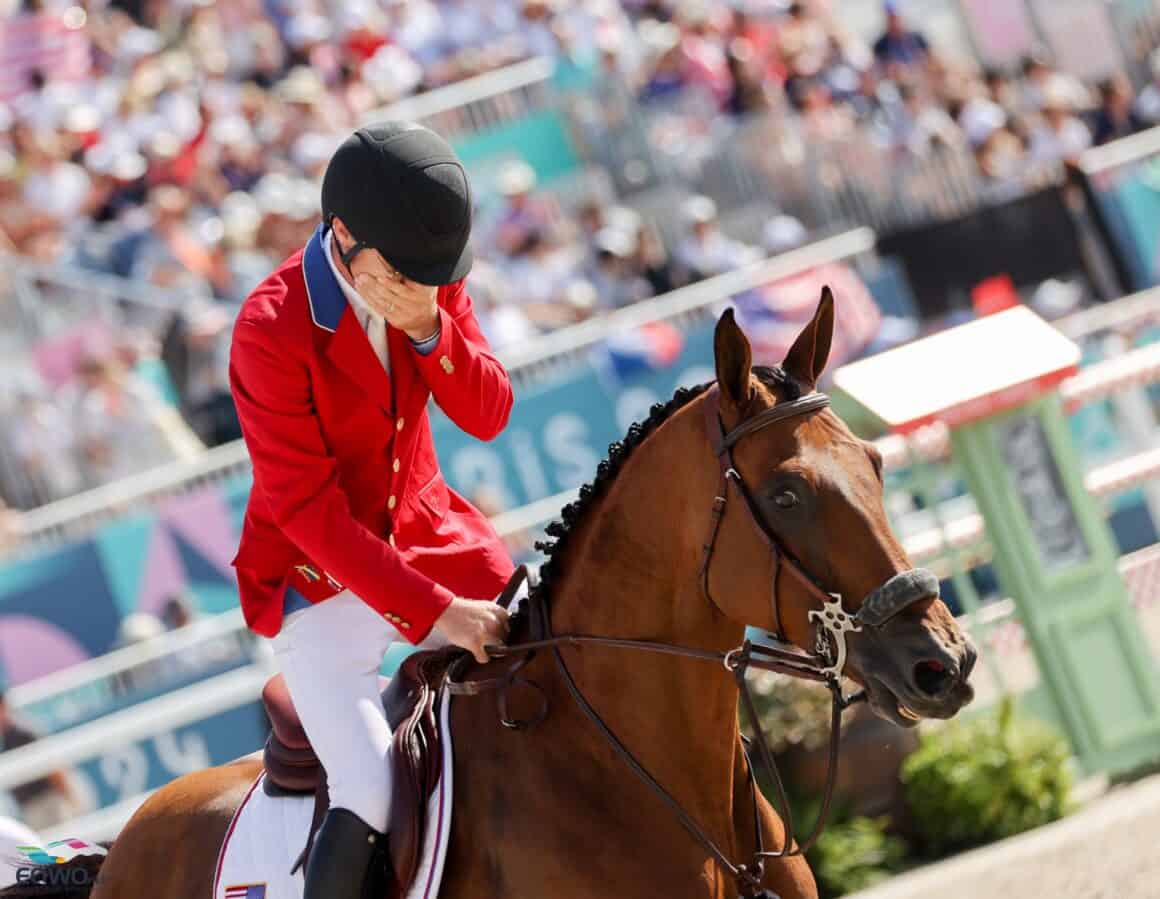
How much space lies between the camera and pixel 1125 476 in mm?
8820

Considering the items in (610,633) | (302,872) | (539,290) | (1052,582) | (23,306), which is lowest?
(1052,582)

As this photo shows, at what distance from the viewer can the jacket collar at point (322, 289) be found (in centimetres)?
380

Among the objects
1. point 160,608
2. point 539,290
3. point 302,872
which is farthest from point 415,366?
point 539,290

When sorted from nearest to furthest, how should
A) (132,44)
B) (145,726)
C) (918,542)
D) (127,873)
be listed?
(127,873) < (145,726) < (918,542) < (132,44)

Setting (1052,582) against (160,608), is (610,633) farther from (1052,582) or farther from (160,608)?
(160,608)

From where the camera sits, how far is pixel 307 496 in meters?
3.76

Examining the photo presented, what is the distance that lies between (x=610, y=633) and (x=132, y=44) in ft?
34.5

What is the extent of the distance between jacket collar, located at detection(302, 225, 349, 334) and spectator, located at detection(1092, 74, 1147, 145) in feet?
34.3

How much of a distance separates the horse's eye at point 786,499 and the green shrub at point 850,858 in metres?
3.52

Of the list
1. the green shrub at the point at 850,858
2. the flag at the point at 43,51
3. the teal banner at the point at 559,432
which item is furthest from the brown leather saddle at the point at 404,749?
the flag at the point at 43,51

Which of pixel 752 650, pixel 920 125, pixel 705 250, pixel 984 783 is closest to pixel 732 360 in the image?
pixel 752 650

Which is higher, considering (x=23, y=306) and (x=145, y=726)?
(x=23, y=306)

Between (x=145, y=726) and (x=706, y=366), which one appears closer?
(x=145, y=726)

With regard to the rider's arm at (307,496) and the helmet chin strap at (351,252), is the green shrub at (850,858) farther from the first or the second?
the helmet chin strap at (351,252)
